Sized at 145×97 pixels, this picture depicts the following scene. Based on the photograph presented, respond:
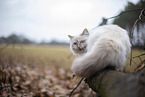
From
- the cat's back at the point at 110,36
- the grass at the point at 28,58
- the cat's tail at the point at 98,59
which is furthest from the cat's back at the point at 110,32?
the grass at the point at 28,58

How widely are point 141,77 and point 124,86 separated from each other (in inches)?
5.3

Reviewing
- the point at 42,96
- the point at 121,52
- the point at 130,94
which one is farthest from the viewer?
the point at 42,96

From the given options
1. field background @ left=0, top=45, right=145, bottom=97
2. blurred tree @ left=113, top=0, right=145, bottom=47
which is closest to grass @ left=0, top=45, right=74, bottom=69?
field background @ left=0, top=45, right=145, bottom=97

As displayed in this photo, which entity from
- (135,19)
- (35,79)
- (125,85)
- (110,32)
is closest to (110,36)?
(110,32)

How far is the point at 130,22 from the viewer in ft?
8.70

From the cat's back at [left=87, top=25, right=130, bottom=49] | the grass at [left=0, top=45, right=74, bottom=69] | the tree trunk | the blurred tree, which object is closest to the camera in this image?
the tree trunk

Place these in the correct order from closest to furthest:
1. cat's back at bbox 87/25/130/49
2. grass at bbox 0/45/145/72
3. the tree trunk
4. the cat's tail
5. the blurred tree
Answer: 1. the tree trunk
2. the cat's tail
3. cat's back at bbox 87/25/130/49
4. the blurred tree
5. grass at bbox 0/45/145/72

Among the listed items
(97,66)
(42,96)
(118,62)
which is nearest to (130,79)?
(97,66)

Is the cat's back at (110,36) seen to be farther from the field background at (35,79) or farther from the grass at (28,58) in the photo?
the grass at (28,58)

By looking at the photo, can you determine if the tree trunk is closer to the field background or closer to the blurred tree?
the field background

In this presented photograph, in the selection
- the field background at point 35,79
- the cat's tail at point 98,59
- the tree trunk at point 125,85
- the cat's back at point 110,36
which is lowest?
the field background at point 35,79

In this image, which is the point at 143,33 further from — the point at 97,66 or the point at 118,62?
the point at 97,66

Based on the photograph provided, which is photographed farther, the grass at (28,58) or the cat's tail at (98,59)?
the grass at (28,58)

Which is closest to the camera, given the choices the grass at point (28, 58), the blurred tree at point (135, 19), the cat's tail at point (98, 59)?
the cat's tail at point (98, 59)
